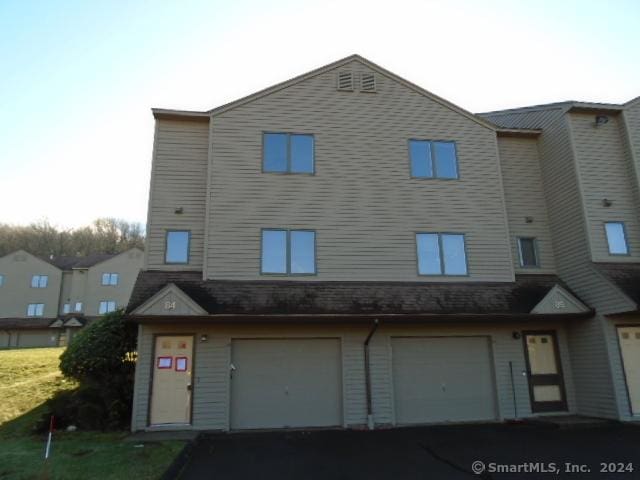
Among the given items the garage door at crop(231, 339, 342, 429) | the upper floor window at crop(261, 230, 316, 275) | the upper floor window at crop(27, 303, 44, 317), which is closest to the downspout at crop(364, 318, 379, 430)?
the garage door at crop(231, 339, 342, 429)

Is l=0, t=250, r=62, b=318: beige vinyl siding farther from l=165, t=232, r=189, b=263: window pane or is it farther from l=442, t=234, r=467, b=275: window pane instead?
l=442, t=234, r=467, b=275: window pane

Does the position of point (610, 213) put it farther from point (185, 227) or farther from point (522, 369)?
point (185, 227)

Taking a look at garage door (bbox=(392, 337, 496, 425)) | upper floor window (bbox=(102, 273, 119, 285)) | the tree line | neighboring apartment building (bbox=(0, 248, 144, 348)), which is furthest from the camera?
the tree line

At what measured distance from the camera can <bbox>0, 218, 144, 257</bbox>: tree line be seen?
180 feet

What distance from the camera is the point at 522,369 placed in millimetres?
11680

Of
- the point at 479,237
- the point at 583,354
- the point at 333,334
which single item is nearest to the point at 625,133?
the point at 479,237

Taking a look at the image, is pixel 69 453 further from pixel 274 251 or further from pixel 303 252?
pixel 303 252

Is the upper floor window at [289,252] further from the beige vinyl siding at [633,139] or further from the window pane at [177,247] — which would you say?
the beige vinyl siding at [633,139]

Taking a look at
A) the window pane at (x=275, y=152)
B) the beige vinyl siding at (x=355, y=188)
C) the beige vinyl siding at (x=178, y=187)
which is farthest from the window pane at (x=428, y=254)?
the beige vinyl siding at (x=178, y=187)

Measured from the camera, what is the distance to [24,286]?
4084 cm

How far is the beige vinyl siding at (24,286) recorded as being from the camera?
131 feet

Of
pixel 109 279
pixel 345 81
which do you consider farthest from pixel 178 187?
pixel 109 279

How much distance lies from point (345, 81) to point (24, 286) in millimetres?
41376

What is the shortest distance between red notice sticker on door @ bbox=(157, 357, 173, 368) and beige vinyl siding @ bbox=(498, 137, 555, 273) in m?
10.2
